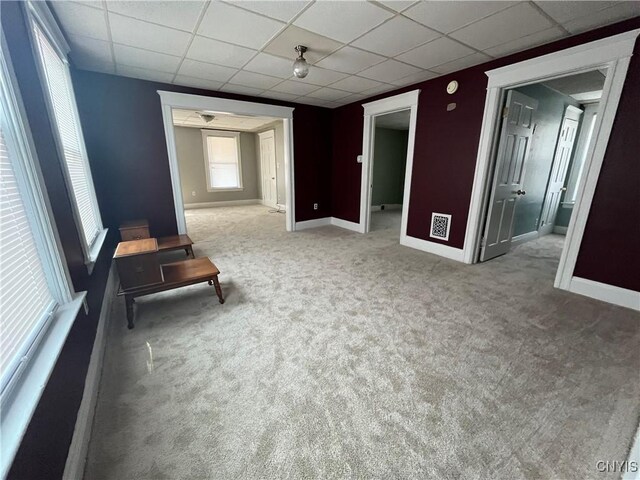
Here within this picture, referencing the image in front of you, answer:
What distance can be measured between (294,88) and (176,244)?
9.35 ft

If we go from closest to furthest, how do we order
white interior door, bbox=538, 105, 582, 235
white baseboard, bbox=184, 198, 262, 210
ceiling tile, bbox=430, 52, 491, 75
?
1. ceiling tile, bbox=430, 52, 491, 75
2. white interior door, bbox=538, 105, 582, 235
3. white baseboard, bbox=184, 198, 262, 210

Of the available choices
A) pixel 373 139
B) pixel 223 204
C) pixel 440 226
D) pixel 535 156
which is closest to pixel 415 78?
pixel 373 139

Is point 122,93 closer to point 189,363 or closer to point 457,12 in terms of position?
point 189,363

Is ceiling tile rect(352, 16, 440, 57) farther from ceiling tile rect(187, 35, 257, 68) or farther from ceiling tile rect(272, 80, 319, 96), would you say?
ceiling tile rect(272, 80, 319, 96)

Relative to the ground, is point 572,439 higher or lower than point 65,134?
lower

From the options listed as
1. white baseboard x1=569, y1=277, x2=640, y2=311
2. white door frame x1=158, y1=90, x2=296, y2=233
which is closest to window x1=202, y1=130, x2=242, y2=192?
white door frame x1=158, y1=90, x2=296, y2=233

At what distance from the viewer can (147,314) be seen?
231 cm

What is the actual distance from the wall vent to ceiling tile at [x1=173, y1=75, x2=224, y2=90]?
12.0ft

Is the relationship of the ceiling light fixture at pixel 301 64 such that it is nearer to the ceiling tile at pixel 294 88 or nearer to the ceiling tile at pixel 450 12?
the ceiling tile at pixel 450 12

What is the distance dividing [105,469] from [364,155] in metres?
4.85

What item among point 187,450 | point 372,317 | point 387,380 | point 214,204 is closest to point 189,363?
point 187,450

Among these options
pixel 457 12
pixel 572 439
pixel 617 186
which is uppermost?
pixel 457 12

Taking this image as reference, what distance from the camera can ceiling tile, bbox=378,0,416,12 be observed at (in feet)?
6.16

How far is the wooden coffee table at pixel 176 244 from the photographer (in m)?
3.36
